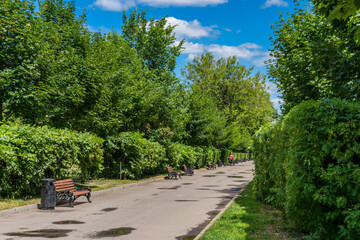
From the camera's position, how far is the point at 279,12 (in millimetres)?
18047

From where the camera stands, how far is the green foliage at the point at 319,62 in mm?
9773

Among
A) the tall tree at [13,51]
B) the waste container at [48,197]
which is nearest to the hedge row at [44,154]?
the waste container at [48,197]

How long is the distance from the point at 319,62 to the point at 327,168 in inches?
231

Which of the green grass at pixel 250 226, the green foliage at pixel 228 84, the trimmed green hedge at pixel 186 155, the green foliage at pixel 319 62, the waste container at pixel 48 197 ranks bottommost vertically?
the green grass at pixel 250 226

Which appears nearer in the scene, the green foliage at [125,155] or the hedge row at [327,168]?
the hedge row at [327,168]

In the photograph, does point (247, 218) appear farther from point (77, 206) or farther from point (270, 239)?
point (77, 206)

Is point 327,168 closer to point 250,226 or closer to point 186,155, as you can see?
point 250,226

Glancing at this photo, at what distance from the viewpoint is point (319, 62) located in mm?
11008

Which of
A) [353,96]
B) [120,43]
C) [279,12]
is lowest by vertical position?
[353,96]

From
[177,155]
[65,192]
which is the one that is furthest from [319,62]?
[177,155]

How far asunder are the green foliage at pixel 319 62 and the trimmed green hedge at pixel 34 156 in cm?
983

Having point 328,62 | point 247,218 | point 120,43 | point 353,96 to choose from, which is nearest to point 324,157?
point 247,218

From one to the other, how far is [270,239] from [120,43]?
23474 millimetres

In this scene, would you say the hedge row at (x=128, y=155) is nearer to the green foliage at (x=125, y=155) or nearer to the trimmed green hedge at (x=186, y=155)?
the green foliage at (x=125, y=155)
